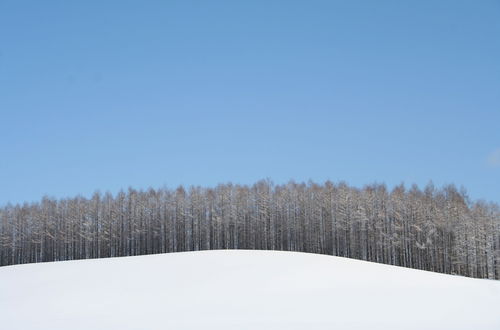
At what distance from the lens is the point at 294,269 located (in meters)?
43.8

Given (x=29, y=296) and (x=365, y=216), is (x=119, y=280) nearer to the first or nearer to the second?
(x=29, y=296)

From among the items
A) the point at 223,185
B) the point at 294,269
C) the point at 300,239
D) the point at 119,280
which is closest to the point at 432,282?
the point at 294,269

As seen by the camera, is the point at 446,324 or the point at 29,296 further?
the point at 29,296

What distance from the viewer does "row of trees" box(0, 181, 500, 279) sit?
6962cm

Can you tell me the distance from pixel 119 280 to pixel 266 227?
39.4m

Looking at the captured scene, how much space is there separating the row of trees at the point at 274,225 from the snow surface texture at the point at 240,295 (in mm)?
25078

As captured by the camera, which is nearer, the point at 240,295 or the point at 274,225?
the point at 240,295

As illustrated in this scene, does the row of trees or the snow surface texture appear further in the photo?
the row of trees

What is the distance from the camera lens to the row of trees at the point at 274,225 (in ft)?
228

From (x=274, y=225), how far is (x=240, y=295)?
44.7m

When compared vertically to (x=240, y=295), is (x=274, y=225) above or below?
above

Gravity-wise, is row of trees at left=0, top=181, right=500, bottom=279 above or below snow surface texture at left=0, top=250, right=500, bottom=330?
above

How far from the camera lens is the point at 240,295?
35469 millimetres

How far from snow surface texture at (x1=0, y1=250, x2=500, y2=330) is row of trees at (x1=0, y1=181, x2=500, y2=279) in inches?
987
